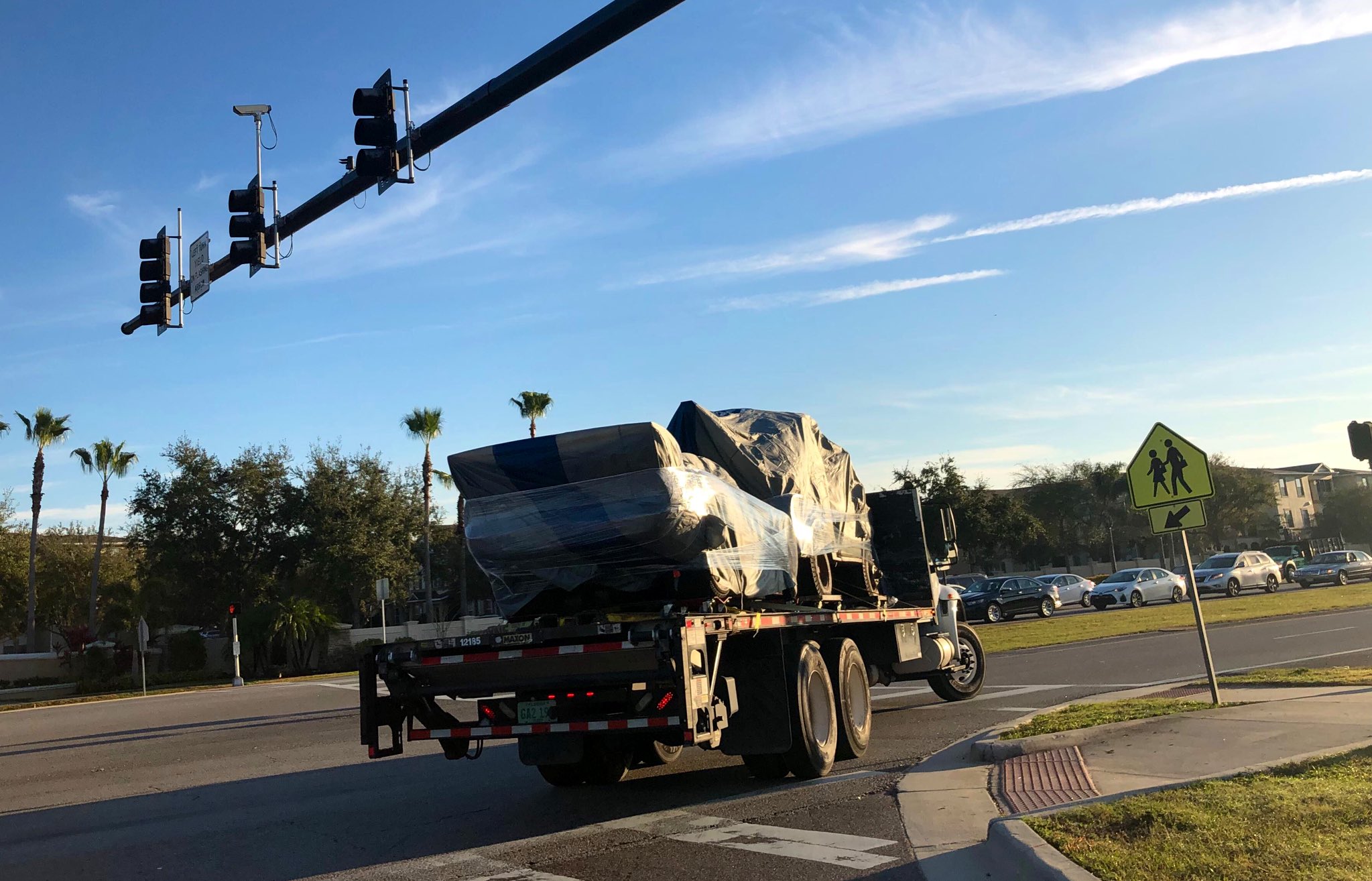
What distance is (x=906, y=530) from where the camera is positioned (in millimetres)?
13609

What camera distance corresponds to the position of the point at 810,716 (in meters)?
8.90

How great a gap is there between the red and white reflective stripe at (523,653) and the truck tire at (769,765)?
183cm

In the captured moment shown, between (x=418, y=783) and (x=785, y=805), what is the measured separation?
4.18m

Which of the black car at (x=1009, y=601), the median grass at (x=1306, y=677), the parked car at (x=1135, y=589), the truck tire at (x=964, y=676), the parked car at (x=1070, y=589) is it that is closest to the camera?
the median grass at (x=1306, y=677)

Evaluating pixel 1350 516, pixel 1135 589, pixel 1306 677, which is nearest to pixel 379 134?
pixel 1306 677

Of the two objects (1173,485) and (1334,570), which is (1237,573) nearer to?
(1334,570)

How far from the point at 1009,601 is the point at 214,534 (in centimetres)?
3067

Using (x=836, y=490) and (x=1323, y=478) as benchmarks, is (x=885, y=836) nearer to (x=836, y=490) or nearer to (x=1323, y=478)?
(x=836, y=490)

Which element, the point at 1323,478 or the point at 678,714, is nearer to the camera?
the point at 678,714

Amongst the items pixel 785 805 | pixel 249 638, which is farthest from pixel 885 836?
pixel 249 638

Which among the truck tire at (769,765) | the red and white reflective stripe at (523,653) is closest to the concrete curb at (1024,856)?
the red and white reflective stripe at (523,653)

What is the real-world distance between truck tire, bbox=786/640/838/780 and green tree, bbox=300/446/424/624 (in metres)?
35.8

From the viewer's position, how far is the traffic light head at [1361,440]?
10344mm

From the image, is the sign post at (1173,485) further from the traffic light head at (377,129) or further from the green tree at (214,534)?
the green tree at (214,534)
